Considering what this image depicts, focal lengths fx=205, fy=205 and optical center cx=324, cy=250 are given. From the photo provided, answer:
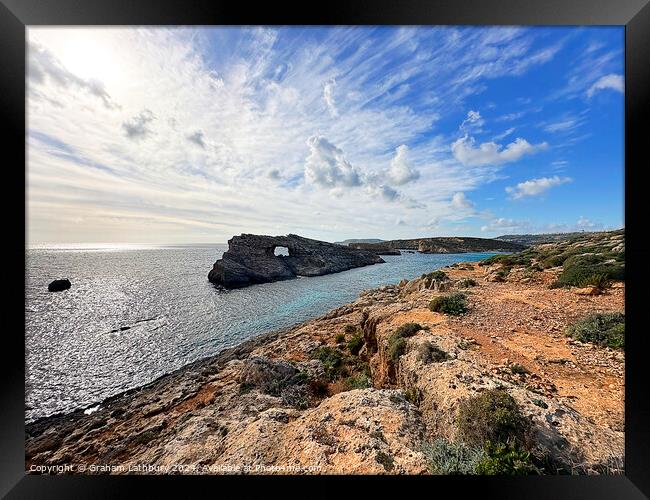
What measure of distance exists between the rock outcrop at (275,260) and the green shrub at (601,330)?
13.0m

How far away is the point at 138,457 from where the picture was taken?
3441 mm

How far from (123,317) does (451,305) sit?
11181 millimetres

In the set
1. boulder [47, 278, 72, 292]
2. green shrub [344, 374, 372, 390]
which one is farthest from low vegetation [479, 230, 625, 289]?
boulder [47, 278, 72, 292]

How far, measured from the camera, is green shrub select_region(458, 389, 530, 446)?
8.39 ft

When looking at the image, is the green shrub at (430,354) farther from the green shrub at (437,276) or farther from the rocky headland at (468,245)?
the green shrub at (437,276)

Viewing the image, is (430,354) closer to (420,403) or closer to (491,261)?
(420,403)

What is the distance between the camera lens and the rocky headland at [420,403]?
8.52 ft

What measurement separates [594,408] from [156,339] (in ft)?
36.0

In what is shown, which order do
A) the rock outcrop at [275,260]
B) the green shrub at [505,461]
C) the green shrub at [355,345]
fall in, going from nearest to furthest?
1. the green shrub at [505,461]
2. the green shrub at [355,345]
3. the rock outcrop at [275,260]

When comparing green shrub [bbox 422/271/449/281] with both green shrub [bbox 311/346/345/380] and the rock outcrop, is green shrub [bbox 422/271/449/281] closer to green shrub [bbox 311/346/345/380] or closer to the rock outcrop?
green shrub [bbox 311/346/345/380]

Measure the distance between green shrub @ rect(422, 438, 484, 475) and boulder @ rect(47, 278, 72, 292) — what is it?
11849 mm

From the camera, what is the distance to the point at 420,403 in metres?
3.27
